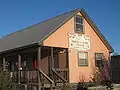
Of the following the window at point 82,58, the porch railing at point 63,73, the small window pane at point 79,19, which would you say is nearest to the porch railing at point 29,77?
the porch railing at point 63,73

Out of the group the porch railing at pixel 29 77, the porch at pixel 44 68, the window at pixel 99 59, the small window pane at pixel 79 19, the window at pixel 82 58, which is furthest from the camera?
the window at pixel 99 59

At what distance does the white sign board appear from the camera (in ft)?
74.2

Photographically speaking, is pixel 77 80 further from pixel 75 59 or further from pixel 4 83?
pixel 4 83

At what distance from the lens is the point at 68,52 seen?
72.8 ft

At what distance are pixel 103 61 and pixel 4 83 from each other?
37.6 feet

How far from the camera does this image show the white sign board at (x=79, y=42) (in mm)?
22631

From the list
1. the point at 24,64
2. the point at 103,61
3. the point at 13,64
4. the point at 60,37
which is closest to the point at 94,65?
the point at 103,61

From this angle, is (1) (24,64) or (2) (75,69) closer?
(2) (75,69)

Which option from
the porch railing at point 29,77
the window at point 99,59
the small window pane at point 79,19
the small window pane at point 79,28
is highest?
the small window pane at point 79,19

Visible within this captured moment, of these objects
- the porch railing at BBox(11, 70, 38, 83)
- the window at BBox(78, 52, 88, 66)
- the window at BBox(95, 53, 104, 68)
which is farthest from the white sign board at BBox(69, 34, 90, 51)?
the porch railing at BBox(11, 70, 38, 83)

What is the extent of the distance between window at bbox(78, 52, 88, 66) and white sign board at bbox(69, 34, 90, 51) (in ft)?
1.45

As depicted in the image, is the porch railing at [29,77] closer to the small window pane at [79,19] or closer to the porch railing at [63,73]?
the porch railing at [63,73]

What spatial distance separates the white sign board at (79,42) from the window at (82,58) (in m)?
0.44

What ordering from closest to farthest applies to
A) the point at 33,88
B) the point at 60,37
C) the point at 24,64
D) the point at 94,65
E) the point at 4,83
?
the point at 4,83, the point at 33,88, the point at 60,37, the point at 94,65, the point at 24,64
